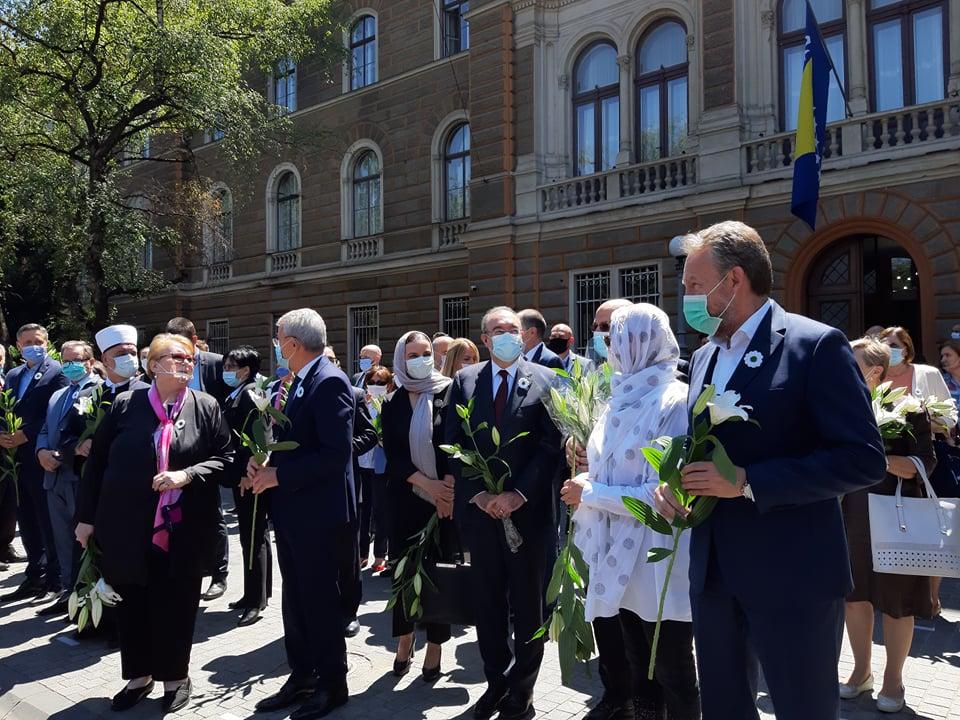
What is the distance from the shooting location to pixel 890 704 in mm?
4348

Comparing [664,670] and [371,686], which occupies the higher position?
[664,670]

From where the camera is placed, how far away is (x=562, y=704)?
14.8ft

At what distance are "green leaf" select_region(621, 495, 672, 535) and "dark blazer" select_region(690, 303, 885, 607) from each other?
0.49 feet

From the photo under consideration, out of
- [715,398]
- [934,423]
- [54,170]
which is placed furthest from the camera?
[54,170]

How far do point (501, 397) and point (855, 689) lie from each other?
263cm

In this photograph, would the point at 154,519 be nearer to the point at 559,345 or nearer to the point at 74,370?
the point at 74,370

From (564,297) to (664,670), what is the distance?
1398 centimetres

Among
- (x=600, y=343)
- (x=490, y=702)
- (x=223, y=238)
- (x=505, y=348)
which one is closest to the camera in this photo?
(x=490, y=702)

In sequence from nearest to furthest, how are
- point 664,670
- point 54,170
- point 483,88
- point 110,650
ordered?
point 664,670 → point 110,650 → point 54,170 → point 483,88

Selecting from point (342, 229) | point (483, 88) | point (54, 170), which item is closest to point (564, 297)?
point (483, 88)

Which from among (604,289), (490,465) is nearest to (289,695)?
(490,465)

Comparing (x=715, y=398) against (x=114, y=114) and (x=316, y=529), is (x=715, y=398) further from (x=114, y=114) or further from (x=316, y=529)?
(x=114, y=114)

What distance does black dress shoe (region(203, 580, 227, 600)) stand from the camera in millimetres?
7008

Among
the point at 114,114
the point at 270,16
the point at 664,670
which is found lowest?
the point at 664,670
